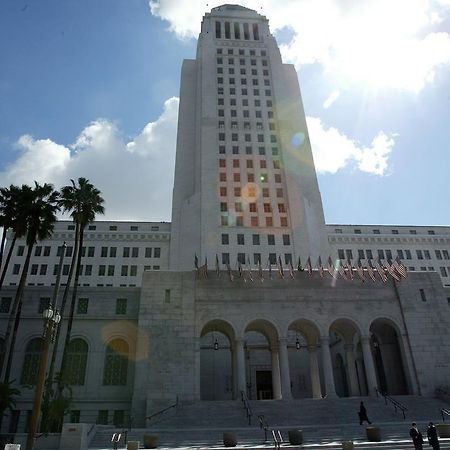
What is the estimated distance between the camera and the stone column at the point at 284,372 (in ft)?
111

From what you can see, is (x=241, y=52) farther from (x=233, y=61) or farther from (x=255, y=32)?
(x=255, y=32)

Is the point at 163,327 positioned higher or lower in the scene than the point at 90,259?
lower

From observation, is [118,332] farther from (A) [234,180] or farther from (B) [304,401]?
(A) [234,180]

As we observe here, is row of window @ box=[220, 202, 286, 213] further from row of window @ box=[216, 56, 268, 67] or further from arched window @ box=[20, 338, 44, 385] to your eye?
arched window @ box=[20, 338, 44, 385]

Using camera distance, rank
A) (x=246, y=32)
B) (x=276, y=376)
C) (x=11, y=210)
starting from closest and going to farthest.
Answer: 1. (x=11, y=210)
2. (x=276, y=376)
3. (x=246, y=32)

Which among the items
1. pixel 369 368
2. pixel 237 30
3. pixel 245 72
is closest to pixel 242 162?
pixel 245 72

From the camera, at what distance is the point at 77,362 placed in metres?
36.4

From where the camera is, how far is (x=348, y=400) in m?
32.2

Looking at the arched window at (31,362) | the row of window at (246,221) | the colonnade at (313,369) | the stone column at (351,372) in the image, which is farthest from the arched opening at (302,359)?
the arched window at (31,362)

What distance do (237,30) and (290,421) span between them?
82.3 m

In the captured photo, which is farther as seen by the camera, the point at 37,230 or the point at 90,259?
→ the point at 90,259

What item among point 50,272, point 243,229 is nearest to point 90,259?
point 50,272

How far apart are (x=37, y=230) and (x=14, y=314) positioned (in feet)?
23.4

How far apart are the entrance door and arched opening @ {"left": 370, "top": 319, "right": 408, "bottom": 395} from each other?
12.0 metres
